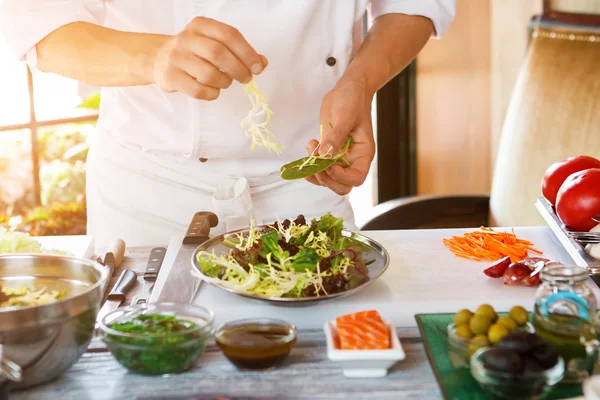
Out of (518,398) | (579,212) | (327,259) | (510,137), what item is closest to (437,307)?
(327,259)

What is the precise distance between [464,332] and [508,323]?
0.07 m

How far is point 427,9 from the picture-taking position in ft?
6.81

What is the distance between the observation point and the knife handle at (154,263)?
A: 1580mm

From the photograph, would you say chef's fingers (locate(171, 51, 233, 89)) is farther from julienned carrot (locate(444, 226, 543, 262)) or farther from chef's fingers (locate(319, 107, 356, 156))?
julienned carrot (locate(444, 226, 543, 262))

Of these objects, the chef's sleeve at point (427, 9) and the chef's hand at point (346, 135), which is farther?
the chef's sleeve at point (427, 9)

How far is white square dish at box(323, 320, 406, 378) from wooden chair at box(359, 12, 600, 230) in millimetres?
1363

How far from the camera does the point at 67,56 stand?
69.5 inches

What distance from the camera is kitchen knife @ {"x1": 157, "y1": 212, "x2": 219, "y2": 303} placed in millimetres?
1434

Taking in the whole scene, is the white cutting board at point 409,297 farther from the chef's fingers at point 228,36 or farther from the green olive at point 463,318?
the chef's fingers at point 228,36

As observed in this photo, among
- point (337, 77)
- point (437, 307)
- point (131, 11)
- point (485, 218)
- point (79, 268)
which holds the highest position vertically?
point (131, 11)

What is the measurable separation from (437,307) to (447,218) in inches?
49.1

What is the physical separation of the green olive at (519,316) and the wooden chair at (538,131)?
51.5 inches

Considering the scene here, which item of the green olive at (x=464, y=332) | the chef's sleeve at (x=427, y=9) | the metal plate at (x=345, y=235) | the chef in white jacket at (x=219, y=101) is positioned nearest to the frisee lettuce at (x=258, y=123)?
the chef in white jacket at (x=219, y=101)

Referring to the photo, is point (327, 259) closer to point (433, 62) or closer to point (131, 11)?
point (131, 11)
